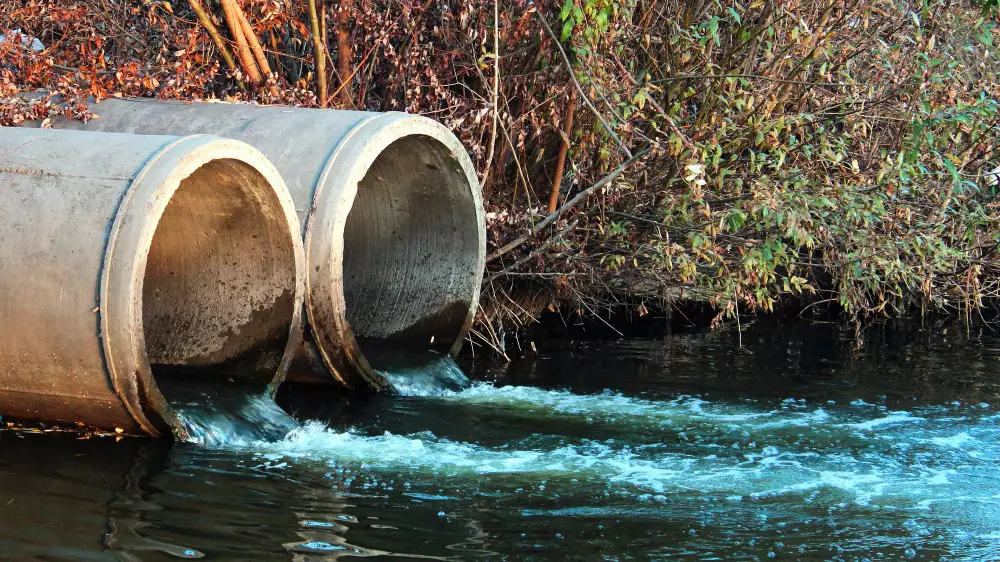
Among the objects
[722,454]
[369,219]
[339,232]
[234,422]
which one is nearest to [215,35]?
[369,219]

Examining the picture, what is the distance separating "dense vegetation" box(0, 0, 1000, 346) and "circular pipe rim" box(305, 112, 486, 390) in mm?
1289

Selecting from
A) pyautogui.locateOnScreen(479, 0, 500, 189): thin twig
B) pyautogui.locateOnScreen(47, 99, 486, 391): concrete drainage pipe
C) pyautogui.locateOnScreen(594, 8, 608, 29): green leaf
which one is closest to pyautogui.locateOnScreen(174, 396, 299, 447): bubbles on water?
pyautogui.locateOnScreen(47, 99, 486, 391): concrete drainage pipe

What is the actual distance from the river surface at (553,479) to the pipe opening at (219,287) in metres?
0.55

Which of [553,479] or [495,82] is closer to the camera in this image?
[553,479]

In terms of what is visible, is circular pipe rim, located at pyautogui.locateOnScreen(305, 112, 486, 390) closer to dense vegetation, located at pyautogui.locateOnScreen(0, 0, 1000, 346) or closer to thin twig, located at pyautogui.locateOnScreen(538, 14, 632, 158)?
thin twig, located at pyautogui.locateOnScreen(538, 14, 632, 158)

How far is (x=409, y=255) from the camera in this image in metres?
8.99

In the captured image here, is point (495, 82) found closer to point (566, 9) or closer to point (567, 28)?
point (567, 28)

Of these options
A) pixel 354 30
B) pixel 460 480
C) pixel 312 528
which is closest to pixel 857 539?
pixel 460 480

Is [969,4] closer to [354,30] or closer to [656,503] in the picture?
[354,30]

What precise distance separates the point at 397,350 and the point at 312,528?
395 centimetres

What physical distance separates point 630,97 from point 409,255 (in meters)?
2.15

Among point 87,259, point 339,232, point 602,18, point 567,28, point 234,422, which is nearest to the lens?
point 87,259

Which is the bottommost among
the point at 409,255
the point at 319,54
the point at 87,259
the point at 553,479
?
the point at 553,479

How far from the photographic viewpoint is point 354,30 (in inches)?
361
